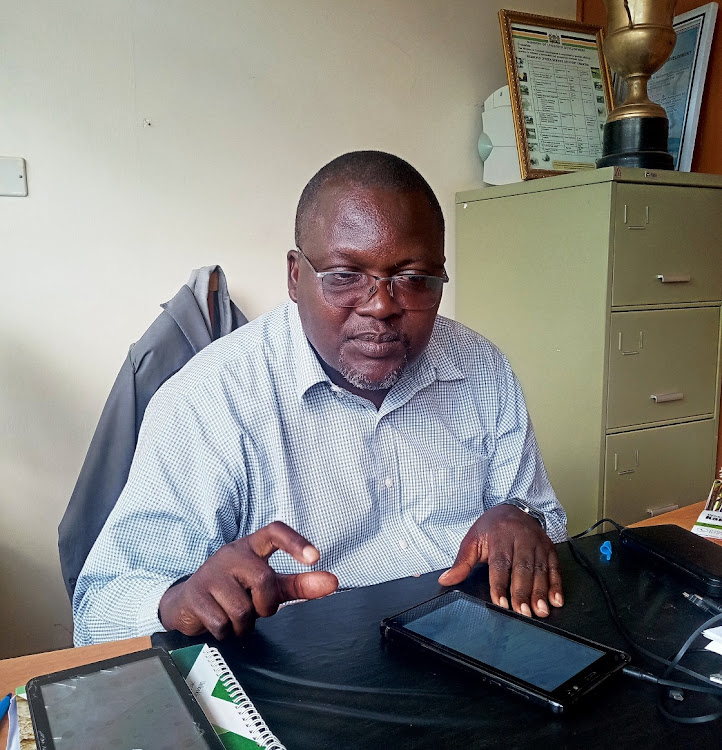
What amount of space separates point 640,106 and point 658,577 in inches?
59.6

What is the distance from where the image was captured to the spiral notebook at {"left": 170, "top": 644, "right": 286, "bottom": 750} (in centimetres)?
56

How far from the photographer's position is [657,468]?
6.75 feet

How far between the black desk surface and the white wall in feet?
3.97

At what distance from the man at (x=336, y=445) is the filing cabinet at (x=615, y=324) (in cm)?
77

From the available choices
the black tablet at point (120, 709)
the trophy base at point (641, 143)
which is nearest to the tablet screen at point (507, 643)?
the black tablet at point (120, 709)

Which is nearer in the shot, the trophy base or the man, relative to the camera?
the man

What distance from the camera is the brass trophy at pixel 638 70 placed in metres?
1.90

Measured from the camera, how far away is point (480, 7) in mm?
2285

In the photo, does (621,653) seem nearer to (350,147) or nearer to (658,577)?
(658,577)

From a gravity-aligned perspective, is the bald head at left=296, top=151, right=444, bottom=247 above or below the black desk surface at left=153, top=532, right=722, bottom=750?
above

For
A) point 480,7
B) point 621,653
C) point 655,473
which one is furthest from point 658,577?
point 480,7

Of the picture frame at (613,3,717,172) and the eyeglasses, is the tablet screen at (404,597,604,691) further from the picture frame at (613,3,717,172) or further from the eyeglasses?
the picture frame at (613,3,717,172)

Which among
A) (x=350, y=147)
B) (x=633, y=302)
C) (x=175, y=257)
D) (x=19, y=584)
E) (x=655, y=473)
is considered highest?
(x=350, y=147)

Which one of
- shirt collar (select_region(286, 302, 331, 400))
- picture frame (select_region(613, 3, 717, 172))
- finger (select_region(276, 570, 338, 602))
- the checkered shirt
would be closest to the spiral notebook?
finger (select_region(276, 570, 338, 602))
